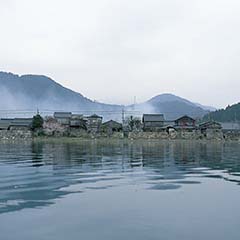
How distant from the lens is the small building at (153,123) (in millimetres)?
74688

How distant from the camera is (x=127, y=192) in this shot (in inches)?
554

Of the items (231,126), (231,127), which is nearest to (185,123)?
(231,127)

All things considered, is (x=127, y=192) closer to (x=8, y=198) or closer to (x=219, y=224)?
(x=8, y=198)

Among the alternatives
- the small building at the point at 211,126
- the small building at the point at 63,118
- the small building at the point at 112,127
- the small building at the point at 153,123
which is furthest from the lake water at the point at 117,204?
the small building at the point at 63,118

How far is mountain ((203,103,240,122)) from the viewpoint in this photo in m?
99.2

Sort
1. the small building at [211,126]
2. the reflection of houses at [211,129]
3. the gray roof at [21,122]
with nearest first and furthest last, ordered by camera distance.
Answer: the reflection of houses at [211,129]
the small building at [211,126]
the gray roof at [21,122]

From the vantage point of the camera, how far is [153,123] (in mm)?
75688

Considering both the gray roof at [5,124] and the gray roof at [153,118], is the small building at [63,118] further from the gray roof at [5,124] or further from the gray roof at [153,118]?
the gray roof at [153,118]

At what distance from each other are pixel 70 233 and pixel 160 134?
5998cm

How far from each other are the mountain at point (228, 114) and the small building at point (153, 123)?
2426cm

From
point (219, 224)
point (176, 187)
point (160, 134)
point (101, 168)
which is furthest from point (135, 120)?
point (219, 224)

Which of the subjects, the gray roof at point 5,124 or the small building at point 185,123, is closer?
the small building at point 185,123

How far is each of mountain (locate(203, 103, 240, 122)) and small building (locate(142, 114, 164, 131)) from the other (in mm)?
24256

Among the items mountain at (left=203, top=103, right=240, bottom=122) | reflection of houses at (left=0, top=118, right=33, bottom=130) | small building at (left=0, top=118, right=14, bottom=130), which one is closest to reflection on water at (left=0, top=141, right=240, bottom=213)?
A: reflection of houses at (left=0, top=118, right=33, bottom=130)
